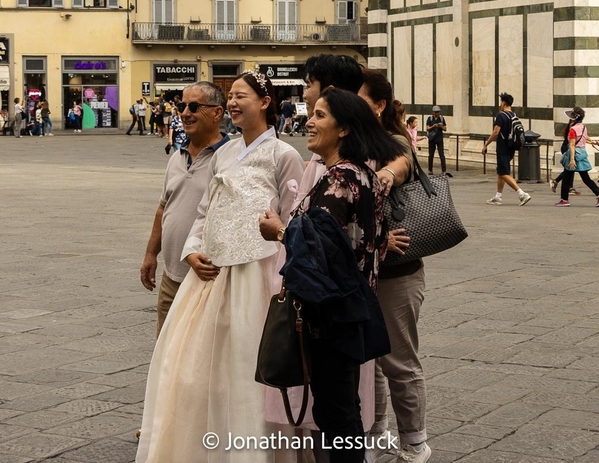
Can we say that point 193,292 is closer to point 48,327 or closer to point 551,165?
point 48,327

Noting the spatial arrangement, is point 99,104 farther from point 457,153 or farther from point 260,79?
point 260,79

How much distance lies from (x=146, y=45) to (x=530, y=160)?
102ft

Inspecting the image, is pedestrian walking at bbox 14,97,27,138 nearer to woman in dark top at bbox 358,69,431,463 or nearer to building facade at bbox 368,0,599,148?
building facade at bbox 368,0,599,148

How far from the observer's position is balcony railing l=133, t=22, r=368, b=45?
5019cm

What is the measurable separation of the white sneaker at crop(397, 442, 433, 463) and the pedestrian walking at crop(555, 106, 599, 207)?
12357mm

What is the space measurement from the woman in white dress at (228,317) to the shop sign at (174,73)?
46006mm

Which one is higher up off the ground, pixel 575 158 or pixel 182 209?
pixel 182 209

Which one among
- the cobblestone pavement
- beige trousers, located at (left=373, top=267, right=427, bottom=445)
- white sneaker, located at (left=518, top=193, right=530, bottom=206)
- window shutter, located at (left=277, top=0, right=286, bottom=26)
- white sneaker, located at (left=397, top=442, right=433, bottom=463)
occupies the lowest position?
the cobblestone pavement

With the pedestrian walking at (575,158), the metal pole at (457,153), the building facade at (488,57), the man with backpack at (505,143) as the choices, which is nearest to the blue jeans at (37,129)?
the building facade at (488,57)

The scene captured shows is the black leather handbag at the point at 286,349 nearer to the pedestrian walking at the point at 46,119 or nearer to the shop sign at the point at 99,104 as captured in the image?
the pedestrian walking at the point at 46,119

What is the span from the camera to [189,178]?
18.1 feet

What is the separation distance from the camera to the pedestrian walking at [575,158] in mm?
17025

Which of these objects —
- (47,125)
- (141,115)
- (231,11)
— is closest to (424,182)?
(47,125)

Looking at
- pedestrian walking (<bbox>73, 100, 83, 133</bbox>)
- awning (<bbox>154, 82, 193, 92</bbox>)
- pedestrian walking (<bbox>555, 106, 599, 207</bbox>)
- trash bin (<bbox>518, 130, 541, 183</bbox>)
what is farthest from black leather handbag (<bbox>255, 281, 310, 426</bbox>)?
awning (<bbox>154, 82, 193, 92</bbox>)
